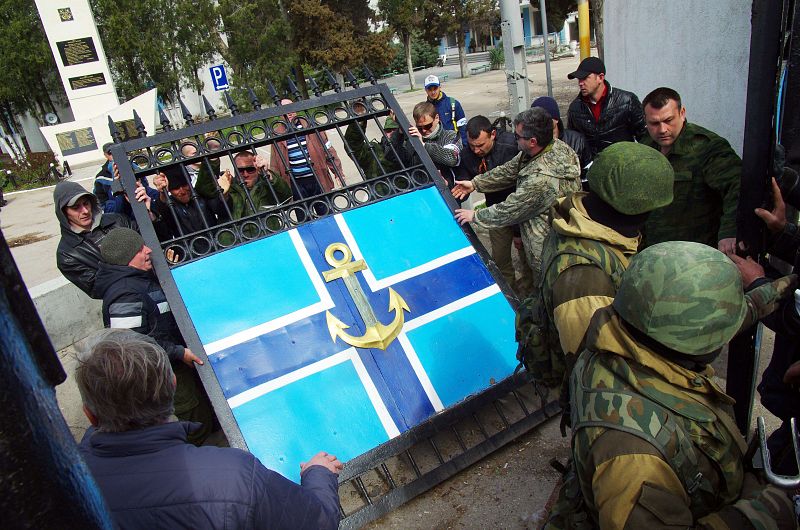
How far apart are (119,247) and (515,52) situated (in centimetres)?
449

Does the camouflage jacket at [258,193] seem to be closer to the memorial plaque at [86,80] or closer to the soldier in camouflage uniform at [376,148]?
the soldier in camouflage uniform at [376,148]

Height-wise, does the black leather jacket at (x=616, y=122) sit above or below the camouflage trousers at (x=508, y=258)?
above

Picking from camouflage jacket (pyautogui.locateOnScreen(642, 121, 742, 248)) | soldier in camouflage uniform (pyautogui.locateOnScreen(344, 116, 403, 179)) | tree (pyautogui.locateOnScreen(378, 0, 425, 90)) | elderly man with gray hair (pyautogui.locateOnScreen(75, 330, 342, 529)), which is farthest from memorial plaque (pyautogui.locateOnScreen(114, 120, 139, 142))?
tree (pyautogui.locateOnScreen(378, 0, 425, 90))

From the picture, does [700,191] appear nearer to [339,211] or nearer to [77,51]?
[339,211]

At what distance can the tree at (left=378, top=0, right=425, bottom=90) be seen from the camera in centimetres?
2753

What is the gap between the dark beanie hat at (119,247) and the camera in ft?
9.52

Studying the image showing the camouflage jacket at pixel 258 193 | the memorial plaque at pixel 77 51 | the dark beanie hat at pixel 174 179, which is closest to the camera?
the dark beanie hat at pixel 174 179

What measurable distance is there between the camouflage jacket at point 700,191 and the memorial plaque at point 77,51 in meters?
24.0

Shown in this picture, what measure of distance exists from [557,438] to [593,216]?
1.54m

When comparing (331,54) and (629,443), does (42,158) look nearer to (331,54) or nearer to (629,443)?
(331,54)

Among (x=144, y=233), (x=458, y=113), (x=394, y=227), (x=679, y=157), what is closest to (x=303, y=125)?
(x=394, y=227)

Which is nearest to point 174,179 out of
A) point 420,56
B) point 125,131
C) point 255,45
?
point 125,131

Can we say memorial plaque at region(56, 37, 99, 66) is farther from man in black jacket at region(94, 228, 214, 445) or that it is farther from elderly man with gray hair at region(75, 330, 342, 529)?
elderly man with gray hair at region(75, 330, 342, 529)

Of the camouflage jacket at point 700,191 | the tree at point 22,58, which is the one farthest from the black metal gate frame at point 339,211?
the tree at point 22,58
